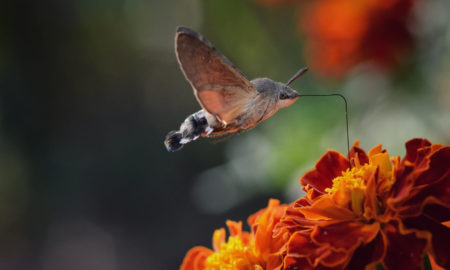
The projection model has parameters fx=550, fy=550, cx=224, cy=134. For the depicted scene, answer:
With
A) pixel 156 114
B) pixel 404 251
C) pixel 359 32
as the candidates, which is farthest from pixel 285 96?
pixel 156 114

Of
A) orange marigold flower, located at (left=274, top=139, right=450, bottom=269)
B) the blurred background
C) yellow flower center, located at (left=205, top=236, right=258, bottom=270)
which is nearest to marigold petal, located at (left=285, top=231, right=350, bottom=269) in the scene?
orange marigold flower, located at (left=274, top=139, right=450, bottom=269)

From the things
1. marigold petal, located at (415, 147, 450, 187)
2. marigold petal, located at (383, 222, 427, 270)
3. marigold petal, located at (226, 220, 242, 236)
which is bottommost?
marigold petal, located at (383, 222, 427, 270)

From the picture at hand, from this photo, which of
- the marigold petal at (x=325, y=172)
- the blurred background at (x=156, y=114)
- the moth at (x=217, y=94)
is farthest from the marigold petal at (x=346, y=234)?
the blurred background at (x=156, y=114)

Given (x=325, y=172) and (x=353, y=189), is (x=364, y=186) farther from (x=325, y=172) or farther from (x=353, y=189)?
(x=325, y=172)

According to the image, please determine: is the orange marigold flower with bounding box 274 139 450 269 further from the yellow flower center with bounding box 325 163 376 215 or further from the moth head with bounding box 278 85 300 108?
the moth head with bounding box 278 85 300 108

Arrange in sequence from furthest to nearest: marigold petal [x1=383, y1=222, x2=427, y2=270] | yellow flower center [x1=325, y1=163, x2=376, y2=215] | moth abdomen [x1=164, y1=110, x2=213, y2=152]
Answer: moth abdomen [x1=164, y1=110, x2=213, y2=152]
yellow flower center [x1=325, y1=163, x2=376, y2=215]
marigold petal [x1=383, y1=222, x2=427, y2=270]

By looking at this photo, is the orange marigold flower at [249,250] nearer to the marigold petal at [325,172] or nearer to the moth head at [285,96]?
the marigold petal at [325,172]
